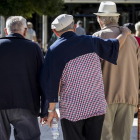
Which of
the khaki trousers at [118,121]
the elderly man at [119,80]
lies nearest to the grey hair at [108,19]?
the elderly man at [119,80]

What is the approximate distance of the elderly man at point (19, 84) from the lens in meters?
3.78

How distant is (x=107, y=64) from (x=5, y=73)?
1157 mm

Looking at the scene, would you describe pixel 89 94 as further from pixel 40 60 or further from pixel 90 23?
pixel 90 23

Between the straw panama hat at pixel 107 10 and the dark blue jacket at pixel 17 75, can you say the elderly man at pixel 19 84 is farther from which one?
the straw panama hat at pixel 107 10

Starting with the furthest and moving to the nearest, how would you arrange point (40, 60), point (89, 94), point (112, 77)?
point (112, 77) < point (40, 60) < point (89, 94)

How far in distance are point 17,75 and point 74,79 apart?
595 mm

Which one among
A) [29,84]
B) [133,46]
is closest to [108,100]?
[133,46]

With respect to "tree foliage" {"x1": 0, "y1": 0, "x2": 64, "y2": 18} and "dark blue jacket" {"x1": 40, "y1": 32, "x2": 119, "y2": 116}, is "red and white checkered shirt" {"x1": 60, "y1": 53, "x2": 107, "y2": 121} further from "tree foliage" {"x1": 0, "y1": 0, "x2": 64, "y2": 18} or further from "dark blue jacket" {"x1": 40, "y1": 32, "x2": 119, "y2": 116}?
"tree foliage" {"x1": 0, "y1": 0, "x2": 64, "y2": 18}

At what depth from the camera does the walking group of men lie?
3.60 m

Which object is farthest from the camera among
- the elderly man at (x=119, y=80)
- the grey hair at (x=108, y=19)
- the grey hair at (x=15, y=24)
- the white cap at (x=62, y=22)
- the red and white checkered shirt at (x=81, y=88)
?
the grey hair at (x=108, y=19)

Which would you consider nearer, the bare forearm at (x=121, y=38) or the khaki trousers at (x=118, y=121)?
the bare forearm at (x=121, y=38)

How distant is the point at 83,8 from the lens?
64.6 ft

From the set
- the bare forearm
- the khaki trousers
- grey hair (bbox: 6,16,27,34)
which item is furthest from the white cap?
the khaki trousers

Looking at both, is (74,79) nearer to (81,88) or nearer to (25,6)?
(81,88)
